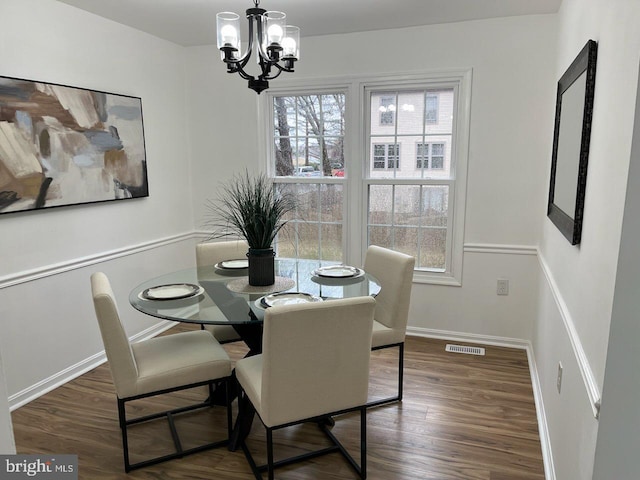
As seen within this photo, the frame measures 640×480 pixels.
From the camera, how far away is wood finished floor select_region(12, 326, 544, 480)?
2.28m

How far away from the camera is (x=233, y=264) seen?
3.09m

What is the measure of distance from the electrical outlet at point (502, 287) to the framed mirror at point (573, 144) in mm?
973

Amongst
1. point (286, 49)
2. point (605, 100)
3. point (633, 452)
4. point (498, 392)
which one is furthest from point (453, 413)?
point (286, 49)

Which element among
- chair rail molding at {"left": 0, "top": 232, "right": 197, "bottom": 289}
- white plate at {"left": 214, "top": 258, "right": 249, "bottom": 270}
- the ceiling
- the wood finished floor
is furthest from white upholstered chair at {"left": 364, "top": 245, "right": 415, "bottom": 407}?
chair rail molding at {"left": 0, "top": 232, "right": 197, "bottom": 289}

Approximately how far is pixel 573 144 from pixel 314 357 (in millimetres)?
1528

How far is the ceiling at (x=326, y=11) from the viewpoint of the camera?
10.1 ft

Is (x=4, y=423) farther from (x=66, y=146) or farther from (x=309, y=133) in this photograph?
(x=309, y=133)

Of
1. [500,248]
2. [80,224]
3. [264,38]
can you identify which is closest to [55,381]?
[80,224]

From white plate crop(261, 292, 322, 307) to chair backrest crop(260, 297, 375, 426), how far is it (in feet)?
1.36

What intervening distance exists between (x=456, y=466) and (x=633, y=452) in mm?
1220

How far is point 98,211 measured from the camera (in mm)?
3412

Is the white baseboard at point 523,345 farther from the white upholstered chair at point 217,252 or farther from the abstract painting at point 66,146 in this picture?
the abstract painting at point 66,146

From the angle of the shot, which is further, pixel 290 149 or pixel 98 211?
pixel 290 149

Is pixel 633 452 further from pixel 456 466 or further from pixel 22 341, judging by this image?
pixel 22 341
